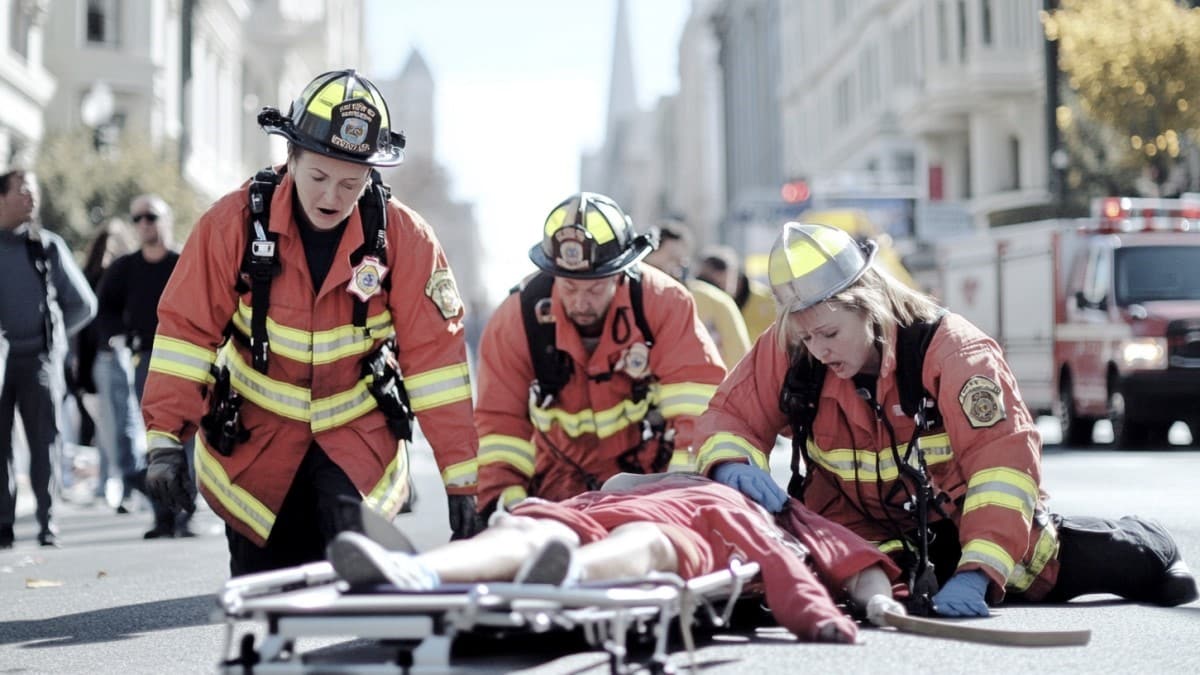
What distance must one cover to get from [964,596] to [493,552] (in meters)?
1.82

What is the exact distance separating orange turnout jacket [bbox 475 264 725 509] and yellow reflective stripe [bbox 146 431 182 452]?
207 cm

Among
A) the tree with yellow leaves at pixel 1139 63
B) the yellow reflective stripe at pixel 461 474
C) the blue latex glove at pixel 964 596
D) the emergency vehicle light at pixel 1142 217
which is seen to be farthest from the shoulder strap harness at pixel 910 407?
the tree with yellow leaves at pixel 1139 63

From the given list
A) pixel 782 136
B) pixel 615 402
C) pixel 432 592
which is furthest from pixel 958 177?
pixel 432 592

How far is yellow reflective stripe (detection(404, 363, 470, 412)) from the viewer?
627cm

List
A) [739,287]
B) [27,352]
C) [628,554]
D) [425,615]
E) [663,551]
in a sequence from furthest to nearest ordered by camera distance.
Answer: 1. [739,287]
2. [27,352]
3. [663,551]
4. [628,554]
5. [425,615]

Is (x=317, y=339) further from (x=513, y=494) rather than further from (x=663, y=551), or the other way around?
(x=513, y=494)

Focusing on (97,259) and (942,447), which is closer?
(942,447)

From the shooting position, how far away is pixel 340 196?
5.97 meters

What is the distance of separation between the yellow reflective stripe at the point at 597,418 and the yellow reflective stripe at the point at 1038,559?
2.03 m

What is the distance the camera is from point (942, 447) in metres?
6.34

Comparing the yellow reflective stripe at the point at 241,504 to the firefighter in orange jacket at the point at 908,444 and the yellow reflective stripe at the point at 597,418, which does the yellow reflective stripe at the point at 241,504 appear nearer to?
the firefighter in orange jacket at the point at 908,444

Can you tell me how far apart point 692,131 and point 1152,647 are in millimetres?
120583

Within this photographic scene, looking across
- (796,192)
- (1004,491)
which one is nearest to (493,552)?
(1004,491)

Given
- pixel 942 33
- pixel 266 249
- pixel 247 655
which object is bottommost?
pixel 247 655
